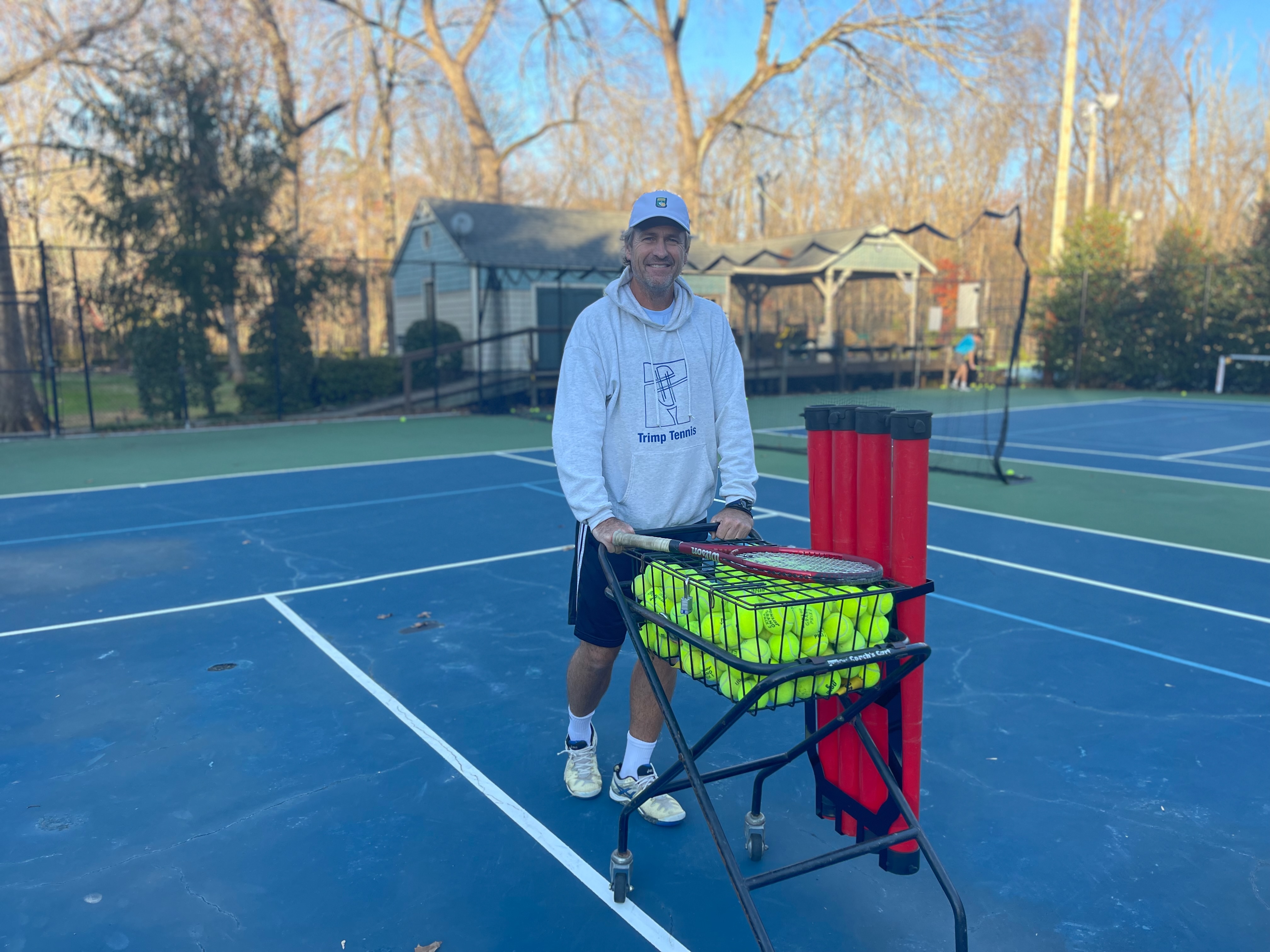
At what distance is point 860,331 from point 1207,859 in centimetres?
3045

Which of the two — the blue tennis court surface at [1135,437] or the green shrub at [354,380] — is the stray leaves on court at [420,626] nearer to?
the blue tennis court surface at [1135,437]

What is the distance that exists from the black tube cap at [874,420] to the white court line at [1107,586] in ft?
11.5

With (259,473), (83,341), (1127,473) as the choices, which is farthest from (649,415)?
(83,341)

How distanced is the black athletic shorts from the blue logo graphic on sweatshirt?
39cm

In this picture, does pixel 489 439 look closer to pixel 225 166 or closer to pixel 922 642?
pixel 225 166

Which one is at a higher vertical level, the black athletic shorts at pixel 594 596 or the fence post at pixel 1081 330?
the fence post at pixel 1081 330

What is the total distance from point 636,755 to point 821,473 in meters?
1.28

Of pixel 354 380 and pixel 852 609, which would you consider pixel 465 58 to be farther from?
pixel 852 609

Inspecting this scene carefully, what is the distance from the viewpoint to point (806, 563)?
2.40 m

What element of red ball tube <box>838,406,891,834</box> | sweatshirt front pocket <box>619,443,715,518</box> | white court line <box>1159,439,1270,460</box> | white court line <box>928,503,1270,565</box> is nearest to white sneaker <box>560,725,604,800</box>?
sweatshirt front pocket <box>619,443,715,518</box>

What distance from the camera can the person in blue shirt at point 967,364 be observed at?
20578 millimetres

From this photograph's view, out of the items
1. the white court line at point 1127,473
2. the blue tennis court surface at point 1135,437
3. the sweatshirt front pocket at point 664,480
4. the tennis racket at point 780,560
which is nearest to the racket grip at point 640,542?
the tennis racket at point 780,560

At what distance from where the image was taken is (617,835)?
3.01m

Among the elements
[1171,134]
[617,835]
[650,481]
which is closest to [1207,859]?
[617,835]
